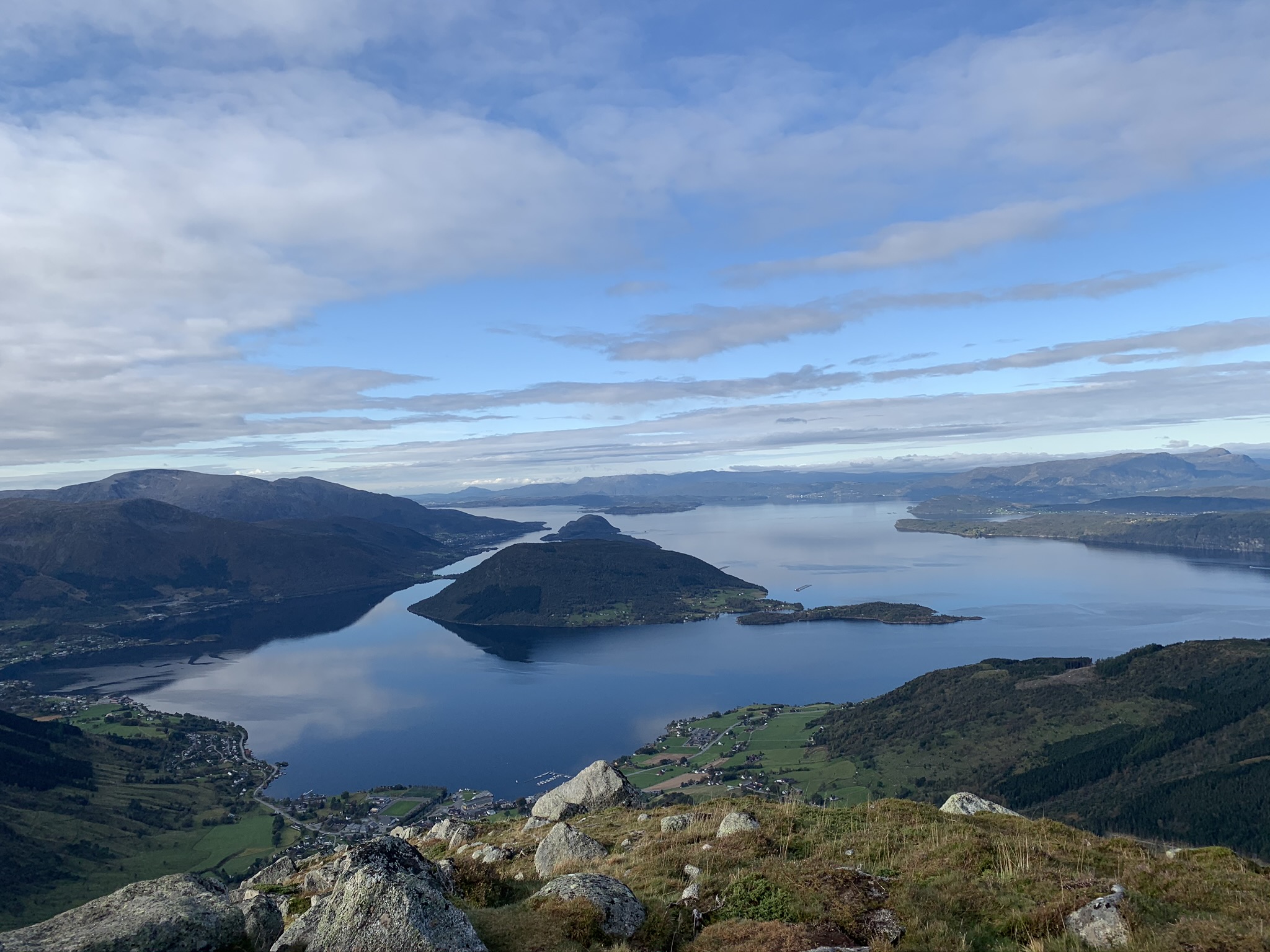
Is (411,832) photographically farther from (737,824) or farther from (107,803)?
(107,803)

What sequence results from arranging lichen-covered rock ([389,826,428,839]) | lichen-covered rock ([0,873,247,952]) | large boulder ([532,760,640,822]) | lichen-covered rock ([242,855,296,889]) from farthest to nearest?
1. lichen-covered rock ([389,826,428,839])
2. large boulder ([532,760,640,822])
3. lichen-covered rock ([242,855,296,889])
4. lichen-covered rock ([0,873,247,952])

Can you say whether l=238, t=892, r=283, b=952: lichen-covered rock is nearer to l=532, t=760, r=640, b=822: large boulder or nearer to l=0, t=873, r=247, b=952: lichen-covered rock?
l=0, t=873, r=247, b=952: lichen-covered rock

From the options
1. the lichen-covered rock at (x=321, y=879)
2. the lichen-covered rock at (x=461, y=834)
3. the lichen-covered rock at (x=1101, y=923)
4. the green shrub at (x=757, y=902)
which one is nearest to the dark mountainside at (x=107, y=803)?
the lichen-covered rock at (x=461, y=834)

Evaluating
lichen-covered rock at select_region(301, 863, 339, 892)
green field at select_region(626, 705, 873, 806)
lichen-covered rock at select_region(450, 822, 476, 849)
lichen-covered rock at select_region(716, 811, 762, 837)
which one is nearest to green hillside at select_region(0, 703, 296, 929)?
green field at select_region(626, 705, 873, 806)

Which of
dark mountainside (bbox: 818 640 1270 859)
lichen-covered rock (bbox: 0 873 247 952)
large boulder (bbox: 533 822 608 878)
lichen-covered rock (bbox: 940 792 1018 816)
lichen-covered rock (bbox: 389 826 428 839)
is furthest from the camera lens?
dark mountainside (bbox: 818 640 1270 859)

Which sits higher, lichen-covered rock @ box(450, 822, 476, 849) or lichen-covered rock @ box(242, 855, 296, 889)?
lichen-covered rock @ box(242, 855, 296, 889)

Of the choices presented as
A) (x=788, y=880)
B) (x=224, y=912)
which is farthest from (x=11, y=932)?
(x=788, y=880)
